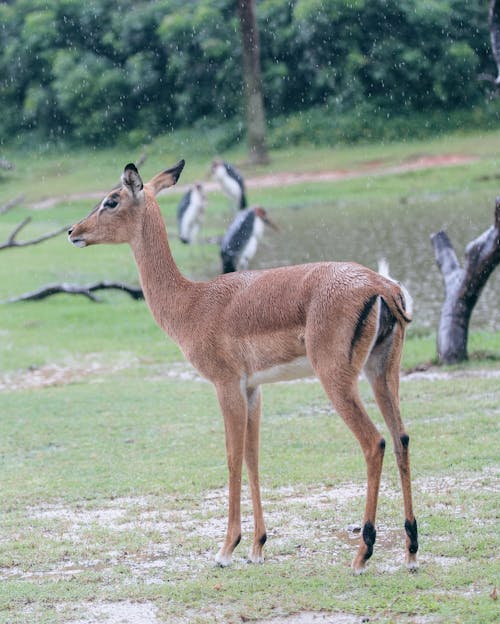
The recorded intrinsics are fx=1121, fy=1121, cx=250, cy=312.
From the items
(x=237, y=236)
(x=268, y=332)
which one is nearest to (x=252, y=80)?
(x=237, y=236)

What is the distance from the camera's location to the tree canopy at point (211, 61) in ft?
102

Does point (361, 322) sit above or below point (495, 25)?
below

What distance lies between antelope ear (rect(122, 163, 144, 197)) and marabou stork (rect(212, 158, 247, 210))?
14635mm

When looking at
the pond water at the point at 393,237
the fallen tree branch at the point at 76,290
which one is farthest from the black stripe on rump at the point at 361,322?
the fallen tree branch at the point at 76,290

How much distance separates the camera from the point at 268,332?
4.75 meters

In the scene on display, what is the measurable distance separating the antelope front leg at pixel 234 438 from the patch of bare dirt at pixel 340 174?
847 inches

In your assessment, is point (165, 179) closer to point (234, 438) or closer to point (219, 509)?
point (234, 438)

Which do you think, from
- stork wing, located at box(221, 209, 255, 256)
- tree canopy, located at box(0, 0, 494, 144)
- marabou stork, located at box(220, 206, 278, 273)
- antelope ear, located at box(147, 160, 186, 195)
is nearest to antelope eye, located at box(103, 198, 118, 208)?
antelope ear, located at box(147, 160, 186, 195)

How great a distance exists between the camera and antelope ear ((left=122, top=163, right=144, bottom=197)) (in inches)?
200

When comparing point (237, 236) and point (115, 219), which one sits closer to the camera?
point (115, 219)

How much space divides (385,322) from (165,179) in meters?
1.65

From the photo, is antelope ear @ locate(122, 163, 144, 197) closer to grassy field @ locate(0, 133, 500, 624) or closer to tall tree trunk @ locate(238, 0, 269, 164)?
grassy field @ locate(0, 133, 500, 624)

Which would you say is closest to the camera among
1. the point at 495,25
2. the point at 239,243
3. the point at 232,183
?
the point at 495,25

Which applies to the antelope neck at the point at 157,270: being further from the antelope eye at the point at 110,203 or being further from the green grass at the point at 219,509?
the green grass at the point at 219,509
